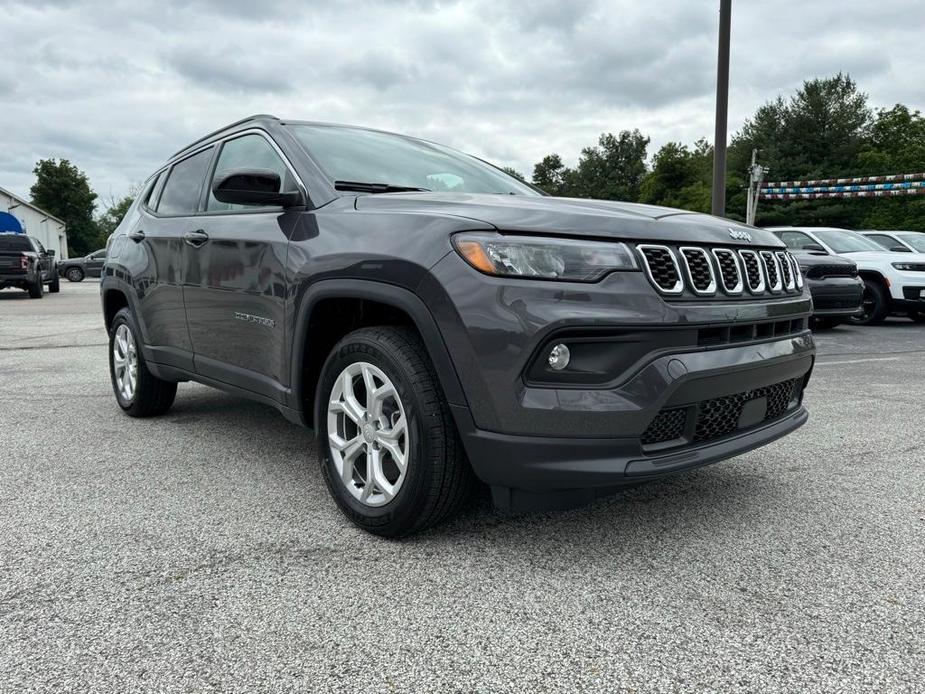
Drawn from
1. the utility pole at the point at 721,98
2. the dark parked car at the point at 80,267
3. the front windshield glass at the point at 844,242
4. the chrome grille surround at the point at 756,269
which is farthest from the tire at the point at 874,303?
the dark parked car at the point at 80,267

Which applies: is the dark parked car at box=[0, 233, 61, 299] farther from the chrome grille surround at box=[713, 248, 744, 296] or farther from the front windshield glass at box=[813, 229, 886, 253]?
the chrome grille surround at box=[713, 248, 744, 296]

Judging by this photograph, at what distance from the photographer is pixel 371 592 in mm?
2268

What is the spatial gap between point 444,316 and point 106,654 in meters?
1.31

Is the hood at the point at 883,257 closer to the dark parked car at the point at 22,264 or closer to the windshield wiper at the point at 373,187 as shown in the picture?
the windshield wiper at the point at 373,187

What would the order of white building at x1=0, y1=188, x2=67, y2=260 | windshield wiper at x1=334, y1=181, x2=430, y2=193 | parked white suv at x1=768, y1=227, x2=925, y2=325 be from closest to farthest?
windshield wiper at x1=334, y1=181, x2=430, y2=193, parked white suv at x1=768, y1=227, x2=925, y2=325, white building at x1=0, y1=188, x2=67, y2=260

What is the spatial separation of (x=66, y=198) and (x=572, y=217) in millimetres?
81344

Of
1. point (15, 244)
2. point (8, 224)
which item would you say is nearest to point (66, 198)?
point (8, 224)

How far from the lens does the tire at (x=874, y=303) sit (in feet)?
38.1

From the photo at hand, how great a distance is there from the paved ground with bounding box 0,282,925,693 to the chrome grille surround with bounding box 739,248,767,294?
893 millimetres

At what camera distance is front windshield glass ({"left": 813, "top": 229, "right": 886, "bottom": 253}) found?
461 inches

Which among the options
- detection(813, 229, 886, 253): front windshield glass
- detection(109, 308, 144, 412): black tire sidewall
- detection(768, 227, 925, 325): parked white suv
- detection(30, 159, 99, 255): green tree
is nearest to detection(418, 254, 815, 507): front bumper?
detection(109, 308, 144, 412): black tire sidewall

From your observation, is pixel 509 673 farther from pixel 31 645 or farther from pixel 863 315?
pixel 863 315

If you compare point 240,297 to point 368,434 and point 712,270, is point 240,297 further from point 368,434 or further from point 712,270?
point 712,270

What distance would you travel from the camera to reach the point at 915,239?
41.0 feet
